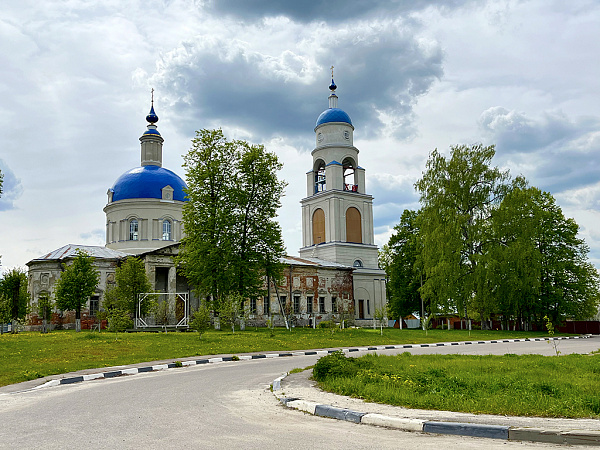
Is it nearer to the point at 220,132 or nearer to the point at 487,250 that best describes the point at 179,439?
the point at 220,132

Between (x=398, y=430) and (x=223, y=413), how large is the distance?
2.70 meters

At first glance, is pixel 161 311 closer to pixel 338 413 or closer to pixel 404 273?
pixel 404 273

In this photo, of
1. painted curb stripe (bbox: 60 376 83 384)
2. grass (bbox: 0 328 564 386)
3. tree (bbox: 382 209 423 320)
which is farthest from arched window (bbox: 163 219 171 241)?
painted curb stripe (bbox: 60 376 83 384)

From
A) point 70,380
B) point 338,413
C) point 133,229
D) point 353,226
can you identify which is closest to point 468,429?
point 338,413

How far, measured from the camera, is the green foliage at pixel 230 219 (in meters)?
35.8

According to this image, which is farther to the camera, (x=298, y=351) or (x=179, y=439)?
(x=298, y=351)

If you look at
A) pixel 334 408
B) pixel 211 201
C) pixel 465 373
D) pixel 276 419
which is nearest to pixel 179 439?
pixel 276 419

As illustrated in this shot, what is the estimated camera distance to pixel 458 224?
40.4 metres

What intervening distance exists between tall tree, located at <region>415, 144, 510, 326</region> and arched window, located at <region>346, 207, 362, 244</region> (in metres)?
14.3

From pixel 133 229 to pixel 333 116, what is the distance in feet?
76.9

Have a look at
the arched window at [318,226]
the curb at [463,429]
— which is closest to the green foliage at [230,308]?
the curb at [463,429]

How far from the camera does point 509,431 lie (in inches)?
259

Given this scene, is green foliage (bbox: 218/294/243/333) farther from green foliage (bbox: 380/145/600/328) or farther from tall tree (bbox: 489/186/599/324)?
tall tree (bbox: 489/186/599/324)

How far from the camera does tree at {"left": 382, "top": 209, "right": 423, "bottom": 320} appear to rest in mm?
53719
